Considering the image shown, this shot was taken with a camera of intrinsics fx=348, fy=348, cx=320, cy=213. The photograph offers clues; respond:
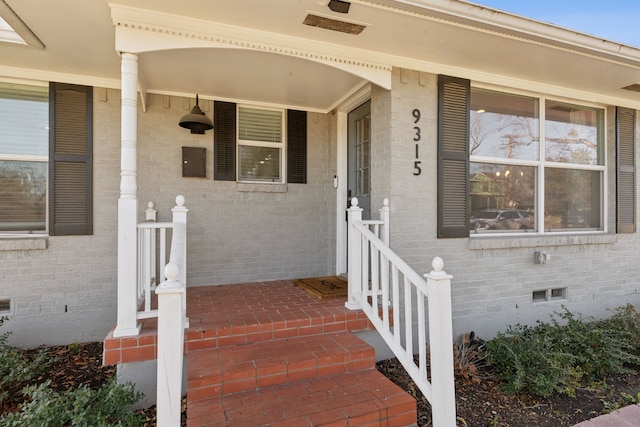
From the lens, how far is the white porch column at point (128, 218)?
8.43 feet

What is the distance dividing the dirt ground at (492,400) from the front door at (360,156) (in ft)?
6.17

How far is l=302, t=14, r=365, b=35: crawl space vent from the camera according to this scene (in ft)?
8.79

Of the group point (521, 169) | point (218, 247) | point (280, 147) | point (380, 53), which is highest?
point (380, 53)

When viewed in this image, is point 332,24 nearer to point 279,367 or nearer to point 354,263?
point 354,263

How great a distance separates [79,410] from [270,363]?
1191mm

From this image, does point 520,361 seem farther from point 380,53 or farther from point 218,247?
point 218,247

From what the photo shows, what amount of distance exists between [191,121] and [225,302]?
1.94 m

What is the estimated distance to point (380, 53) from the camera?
326 centimetres

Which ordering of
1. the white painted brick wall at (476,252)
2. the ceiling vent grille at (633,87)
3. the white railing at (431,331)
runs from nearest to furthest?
the white railing at (431,331)
the white painted brick wall at (476,252)
the ceiling vent grille at (633,87)

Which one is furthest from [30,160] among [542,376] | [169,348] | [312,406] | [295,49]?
[542,376]

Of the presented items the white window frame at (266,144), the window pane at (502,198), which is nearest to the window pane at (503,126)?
the window pane at (502,198)

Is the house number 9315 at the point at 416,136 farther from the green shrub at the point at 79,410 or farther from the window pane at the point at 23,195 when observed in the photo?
the window pane at the point at 23,195

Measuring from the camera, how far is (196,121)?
12.3 ft

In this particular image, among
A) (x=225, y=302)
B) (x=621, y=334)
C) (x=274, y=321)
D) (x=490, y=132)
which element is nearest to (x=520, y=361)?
(x=621, y=334)
